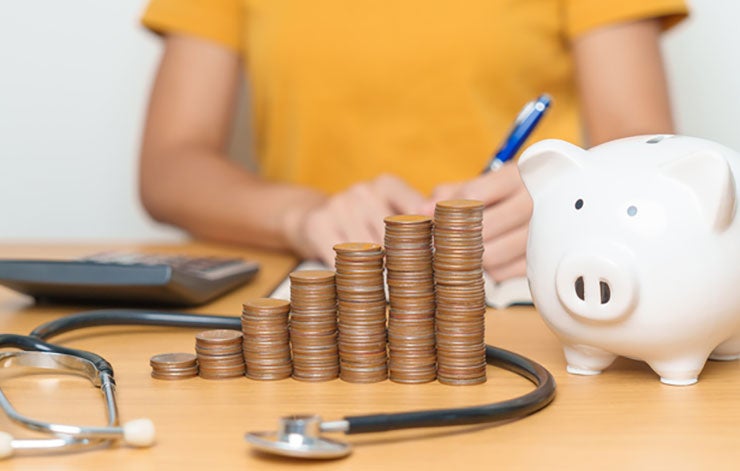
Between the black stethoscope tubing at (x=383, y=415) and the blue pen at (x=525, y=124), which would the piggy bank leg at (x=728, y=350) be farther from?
the blue pen at (x=525, y=124)

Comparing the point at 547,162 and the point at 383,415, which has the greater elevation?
the point at 547,162

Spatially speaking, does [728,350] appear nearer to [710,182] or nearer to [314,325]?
[710,182]

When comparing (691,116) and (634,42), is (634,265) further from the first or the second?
(691,116)

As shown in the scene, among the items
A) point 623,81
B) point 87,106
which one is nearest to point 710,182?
point 623,81

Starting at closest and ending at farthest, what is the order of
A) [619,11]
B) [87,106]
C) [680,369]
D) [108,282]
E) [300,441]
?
[300,441]
[680,369]
[108,282]
[619,11]
[87,106]

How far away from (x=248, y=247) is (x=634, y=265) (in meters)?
0.67

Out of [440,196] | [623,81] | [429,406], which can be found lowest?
[429,406]

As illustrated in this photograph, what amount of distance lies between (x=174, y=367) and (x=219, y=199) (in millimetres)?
598

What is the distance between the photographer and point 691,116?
151cm

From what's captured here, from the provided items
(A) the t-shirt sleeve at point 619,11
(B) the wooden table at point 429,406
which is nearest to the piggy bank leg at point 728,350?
(B) the wooden table at point 429,406

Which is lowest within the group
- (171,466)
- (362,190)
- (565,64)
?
(171,466)

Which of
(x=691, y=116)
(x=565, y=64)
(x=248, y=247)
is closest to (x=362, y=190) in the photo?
(x=248, y=247)

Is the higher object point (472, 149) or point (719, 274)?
point (472, 149)

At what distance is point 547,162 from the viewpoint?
0.56 m
